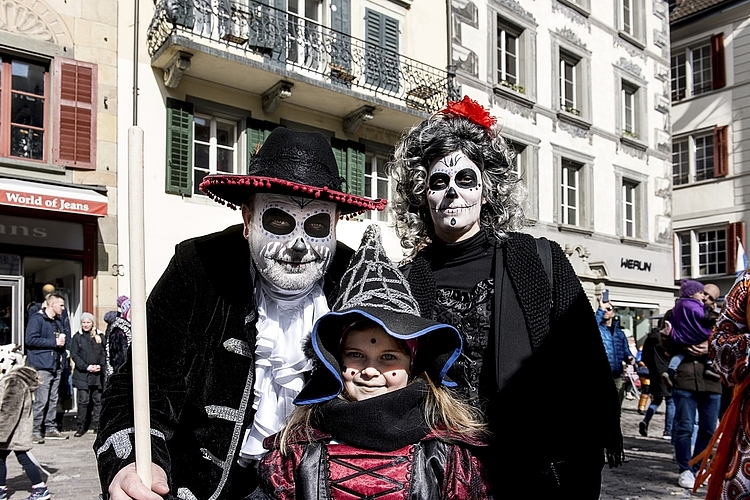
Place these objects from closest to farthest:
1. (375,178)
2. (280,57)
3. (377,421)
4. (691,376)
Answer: (377,421), (691,376), (280,57), (375,178)

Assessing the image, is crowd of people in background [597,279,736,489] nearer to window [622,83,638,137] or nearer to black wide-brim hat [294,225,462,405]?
black wide-brim hat [294,225,462,405]

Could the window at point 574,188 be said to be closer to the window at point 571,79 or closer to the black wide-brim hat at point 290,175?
the window at point 571,79

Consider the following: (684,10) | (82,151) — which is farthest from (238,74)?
(684,10)

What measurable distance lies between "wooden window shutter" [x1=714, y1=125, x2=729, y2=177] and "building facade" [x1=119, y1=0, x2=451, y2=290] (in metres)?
12.5

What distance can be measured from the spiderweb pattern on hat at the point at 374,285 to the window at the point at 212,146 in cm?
922

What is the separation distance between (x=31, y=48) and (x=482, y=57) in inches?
366

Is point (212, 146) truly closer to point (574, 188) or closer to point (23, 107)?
point (23, 107)

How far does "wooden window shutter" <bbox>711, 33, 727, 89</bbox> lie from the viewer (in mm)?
22219

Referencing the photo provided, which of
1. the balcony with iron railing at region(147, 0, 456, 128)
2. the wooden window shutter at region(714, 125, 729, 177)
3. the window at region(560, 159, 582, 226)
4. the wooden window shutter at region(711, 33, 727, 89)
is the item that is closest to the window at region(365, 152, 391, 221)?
the balcony with iron railing at region(147, 0, 456, 128)

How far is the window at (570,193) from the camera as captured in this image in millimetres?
17422

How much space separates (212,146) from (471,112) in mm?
9374

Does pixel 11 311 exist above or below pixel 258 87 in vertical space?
below

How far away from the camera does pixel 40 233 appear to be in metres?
9.61

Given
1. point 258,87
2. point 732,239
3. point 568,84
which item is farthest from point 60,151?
point 732,239
